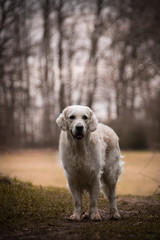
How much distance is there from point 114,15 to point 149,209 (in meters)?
20.3

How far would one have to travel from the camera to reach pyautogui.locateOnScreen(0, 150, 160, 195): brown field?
7523 millimetres

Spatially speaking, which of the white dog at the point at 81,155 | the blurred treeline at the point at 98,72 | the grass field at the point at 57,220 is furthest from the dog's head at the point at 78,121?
the blurred treeline at the point at 98,72

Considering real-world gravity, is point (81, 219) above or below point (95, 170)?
below

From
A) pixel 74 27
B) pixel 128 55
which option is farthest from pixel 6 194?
pixel 128 55

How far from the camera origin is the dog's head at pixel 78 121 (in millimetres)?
4672

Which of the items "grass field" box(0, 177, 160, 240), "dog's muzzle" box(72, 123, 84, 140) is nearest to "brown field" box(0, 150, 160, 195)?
"grass field" box(0, 177, 160, 240)

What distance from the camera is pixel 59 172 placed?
14.9 meters

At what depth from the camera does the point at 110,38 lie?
77.7 feet

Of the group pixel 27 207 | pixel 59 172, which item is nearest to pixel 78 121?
pixel 27 207

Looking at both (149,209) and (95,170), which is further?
(149,209)

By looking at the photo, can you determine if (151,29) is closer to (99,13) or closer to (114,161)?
(99,13)

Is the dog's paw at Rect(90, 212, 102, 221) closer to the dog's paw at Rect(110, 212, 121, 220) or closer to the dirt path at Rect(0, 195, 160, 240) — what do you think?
the dirt path at Rect(0, 195, 160, 240)

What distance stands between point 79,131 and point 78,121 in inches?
6.4

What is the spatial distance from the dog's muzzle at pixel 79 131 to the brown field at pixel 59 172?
5.17 ft
